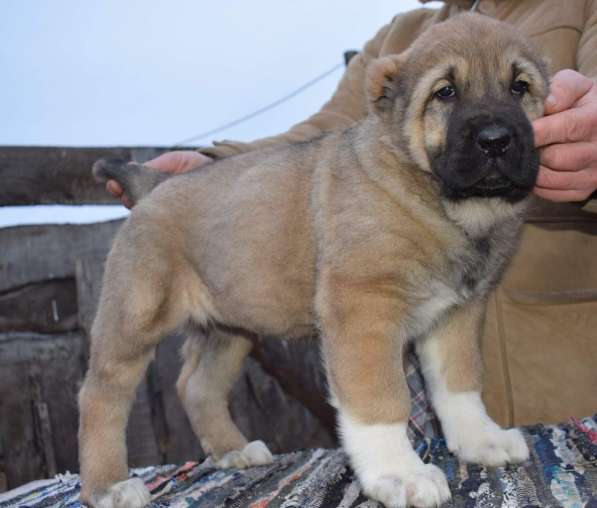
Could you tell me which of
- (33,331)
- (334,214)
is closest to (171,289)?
(334,214)

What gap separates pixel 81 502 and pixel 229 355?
1197mm

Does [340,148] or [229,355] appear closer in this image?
[340,148]

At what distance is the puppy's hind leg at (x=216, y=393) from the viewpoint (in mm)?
3754

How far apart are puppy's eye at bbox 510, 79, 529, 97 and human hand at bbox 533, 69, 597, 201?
97 millimetres

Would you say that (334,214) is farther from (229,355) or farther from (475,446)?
(229,355)

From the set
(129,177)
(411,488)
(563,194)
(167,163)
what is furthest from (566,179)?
(167,163)

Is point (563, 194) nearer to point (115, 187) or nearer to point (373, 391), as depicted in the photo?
point (373, 391)

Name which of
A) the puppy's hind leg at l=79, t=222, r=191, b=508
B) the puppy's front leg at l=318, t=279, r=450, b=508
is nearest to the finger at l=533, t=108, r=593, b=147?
the puppy's front leg at l=318, t=279, r=450, b=508

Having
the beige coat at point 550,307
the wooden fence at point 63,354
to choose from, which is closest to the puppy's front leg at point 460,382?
the beige coat at point 550,307

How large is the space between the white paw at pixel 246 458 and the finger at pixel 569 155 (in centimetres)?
180

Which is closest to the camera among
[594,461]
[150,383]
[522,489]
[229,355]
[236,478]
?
[522,489]

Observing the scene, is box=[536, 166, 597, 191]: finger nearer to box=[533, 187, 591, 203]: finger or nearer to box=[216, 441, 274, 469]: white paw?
box=[533, 187, 591, 203]: finger

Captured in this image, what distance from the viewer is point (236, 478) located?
338 centimetres

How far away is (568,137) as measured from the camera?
2.88 meters
